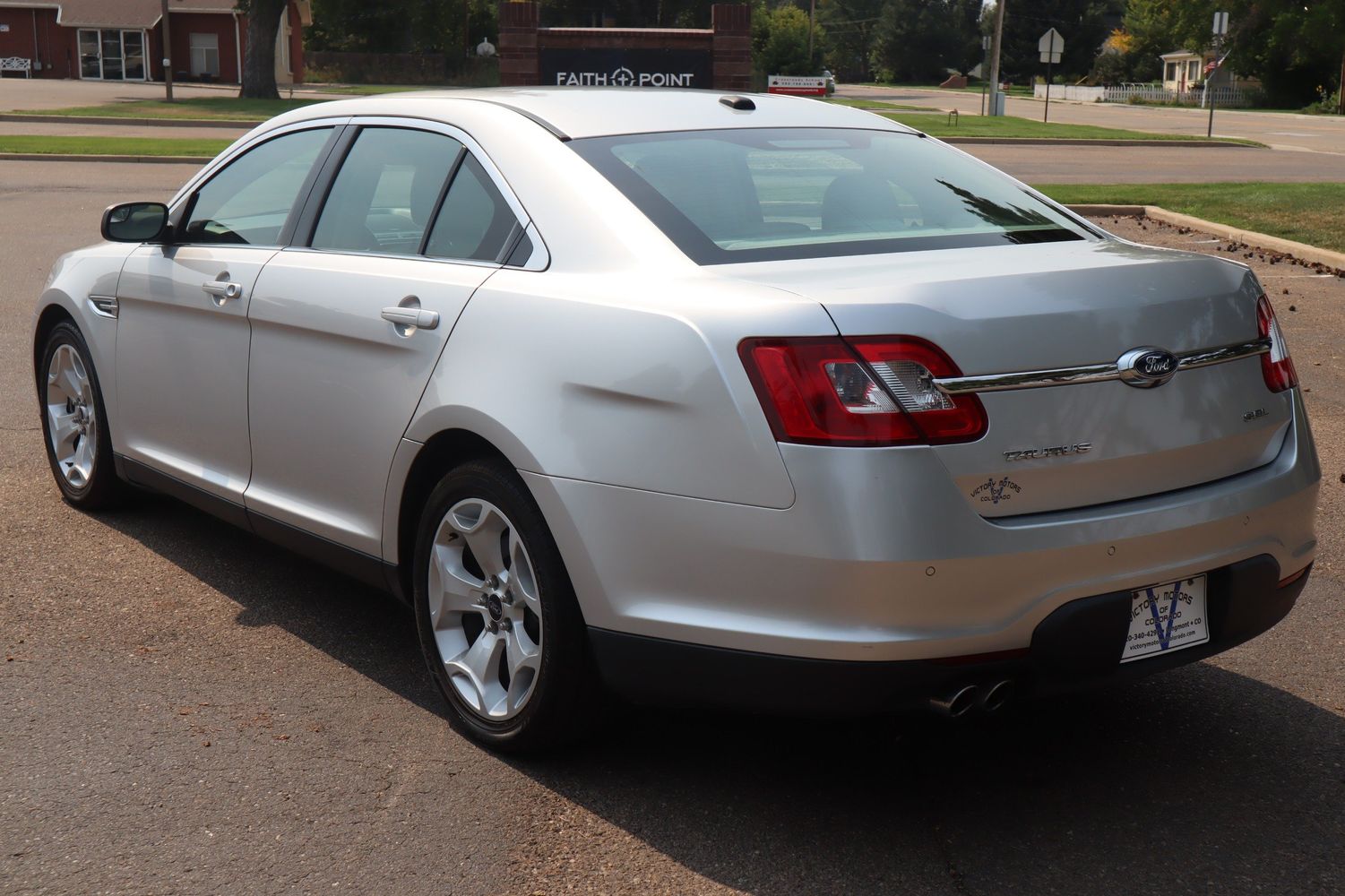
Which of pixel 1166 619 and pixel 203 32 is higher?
pixel 203 32

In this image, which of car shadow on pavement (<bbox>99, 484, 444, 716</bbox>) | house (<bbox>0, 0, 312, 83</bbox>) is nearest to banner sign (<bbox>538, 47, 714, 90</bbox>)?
car shadow on pavement (<bbox>99, 484, 444, 716</bbox>)

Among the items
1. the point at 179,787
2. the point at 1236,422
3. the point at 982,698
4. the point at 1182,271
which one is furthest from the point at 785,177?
the point at 179,787

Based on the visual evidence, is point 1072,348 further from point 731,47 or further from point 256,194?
point 731,47

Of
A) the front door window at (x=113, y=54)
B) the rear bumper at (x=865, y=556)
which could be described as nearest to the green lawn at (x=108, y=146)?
the rear bumper at (x=865, y=556)

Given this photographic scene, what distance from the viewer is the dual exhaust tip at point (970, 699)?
3.04 m

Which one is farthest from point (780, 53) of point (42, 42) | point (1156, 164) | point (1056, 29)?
point (1156, 164)

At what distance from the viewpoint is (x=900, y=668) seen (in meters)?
2.96

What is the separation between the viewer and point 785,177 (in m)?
4.09

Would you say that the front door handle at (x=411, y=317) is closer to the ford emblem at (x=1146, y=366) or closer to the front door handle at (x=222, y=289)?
the front door handle at (x=222, y=289)

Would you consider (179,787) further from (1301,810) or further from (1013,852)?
(1301,810)

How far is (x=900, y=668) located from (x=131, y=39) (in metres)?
72.9

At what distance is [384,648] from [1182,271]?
261 centimetres

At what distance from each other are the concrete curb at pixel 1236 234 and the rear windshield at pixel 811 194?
33.3 feet

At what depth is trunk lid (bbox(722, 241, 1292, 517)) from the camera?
2977 millimetres
